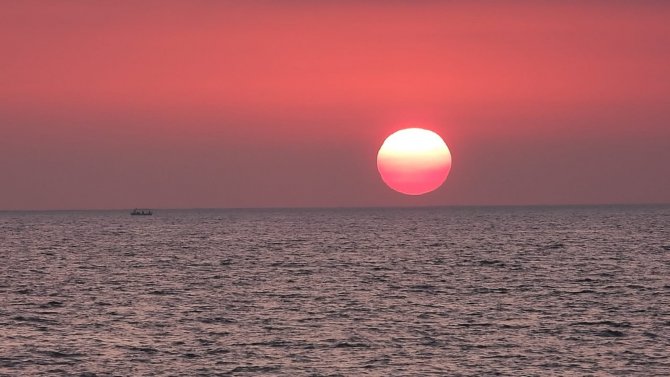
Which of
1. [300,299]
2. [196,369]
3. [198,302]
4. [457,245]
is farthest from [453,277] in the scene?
[457,245]

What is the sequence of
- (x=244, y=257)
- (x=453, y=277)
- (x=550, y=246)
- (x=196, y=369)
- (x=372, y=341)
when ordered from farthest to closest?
(x=550, y=246) → (x=244, y=257) → (x=453, y=277) → (x=372, y=341) → (x=196, y=369)

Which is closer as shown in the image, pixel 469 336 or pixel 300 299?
pixel 469 336

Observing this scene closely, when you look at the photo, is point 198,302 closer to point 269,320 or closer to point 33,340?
point 269,320

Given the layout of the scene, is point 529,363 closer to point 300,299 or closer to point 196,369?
point 196,369

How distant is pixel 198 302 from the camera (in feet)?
251

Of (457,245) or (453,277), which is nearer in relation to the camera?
(453,277)

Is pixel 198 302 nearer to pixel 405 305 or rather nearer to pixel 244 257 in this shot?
pixel 405 305

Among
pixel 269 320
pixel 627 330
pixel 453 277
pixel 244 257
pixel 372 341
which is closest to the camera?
pixel 372 341

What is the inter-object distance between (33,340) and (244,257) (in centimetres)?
7782

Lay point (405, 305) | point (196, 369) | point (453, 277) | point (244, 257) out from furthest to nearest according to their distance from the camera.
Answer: point (244, 257) < point (453, 277) < point (405, 305) < point (196, 369)

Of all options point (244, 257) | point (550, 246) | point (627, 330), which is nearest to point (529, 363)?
point (627, 330)

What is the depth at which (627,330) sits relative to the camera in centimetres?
6050

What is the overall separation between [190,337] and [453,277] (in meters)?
45.5

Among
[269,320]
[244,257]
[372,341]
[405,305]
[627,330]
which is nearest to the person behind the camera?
[372,341]
